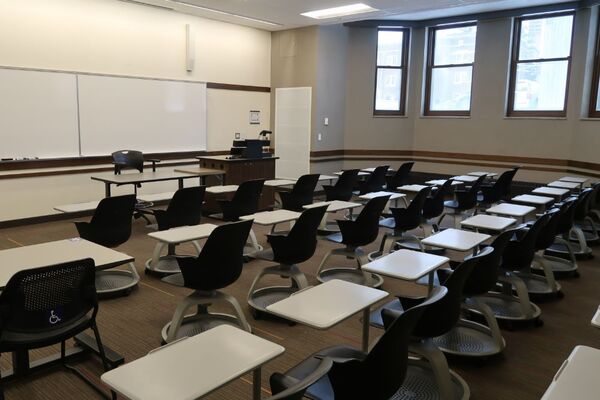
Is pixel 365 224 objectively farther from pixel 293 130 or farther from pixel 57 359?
pixel 293 130

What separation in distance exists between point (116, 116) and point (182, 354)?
6.65 meters

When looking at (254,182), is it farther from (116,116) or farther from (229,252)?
(116,116)

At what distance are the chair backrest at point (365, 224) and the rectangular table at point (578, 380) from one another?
2.67m

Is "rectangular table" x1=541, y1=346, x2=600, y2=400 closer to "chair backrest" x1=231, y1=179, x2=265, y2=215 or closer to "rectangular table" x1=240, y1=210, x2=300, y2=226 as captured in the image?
"rectangular table" x1=240, y1=210, x2=300, y2=226

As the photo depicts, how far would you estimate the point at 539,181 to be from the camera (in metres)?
8.84

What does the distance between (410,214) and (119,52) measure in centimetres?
534

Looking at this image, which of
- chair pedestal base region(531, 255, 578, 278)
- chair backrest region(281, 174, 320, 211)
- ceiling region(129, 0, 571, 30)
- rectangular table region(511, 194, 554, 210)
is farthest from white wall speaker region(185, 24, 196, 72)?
chair pedestal base region(531, 255, 578, 278)

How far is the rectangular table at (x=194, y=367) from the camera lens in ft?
4.73

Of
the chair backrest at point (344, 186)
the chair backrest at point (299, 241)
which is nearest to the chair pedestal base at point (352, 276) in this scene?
the chair backrest at point (299, 241)

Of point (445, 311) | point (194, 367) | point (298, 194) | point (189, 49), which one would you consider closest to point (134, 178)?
point (298, 194)

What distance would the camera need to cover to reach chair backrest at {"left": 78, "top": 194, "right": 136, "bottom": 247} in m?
4.06

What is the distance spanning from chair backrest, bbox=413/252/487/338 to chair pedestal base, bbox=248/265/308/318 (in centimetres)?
137

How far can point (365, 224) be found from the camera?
4387 millimetres

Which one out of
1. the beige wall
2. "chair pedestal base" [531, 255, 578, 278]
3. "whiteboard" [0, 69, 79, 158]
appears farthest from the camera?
the beige wall
